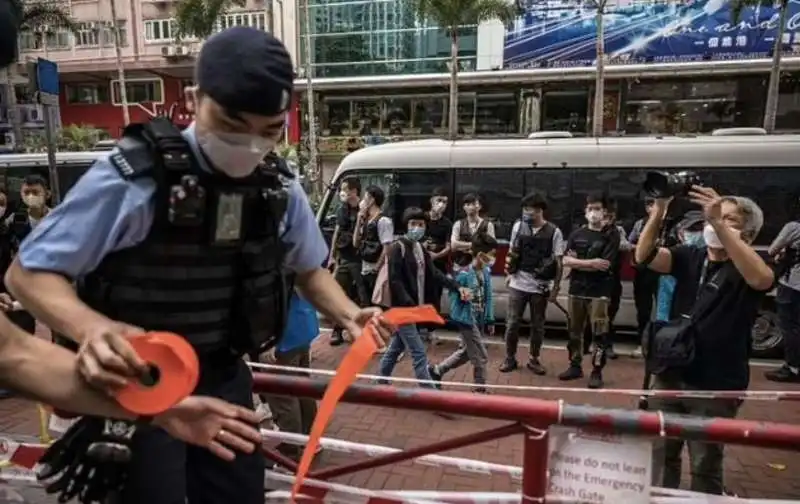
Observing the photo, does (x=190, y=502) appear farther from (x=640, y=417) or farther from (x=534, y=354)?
(x=534, y=354)

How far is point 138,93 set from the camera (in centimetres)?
3192

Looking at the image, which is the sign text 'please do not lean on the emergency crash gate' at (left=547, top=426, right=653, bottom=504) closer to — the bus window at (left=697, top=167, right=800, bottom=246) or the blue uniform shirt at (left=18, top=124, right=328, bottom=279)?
the blue uniform shirt at (left=18, top=124, right=328, bottom=279)

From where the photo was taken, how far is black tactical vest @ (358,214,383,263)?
6.47 meters

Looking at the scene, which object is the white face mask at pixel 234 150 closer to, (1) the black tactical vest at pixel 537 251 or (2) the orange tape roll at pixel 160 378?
(2) the orange tape roll at pixel 160 378

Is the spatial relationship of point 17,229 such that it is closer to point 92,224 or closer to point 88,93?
point 92,224

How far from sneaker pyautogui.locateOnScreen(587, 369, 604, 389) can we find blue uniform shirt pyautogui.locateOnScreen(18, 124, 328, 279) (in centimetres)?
479

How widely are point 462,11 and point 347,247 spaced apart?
1426 centimetres

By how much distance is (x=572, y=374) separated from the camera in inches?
224

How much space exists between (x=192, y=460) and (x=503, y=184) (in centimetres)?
618

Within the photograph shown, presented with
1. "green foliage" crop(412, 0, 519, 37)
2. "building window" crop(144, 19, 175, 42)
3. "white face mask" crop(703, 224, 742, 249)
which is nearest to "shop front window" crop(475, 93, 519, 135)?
"green foliage" crop(412, 0, 519, 37)

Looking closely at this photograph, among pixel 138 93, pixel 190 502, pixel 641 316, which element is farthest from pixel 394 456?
pixel 138 93

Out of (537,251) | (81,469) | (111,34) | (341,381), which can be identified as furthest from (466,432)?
(111,34)

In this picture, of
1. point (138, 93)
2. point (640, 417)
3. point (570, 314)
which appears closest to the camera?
point (640, 417)

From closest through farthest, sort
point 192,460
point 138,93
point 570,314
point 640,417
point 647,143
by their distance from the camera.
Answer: point 192,460 → point 640,417 → point 570,314 → point 647,143 → point 138,93
